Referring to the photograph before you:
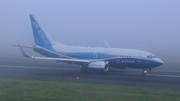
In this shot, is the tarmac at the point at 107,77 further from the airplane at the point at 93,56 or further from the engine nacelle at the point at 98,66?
the airplane at the point at 93,56

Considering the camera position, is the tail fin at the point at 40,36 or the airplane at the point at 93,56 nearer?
the airplane at the point at 93,56

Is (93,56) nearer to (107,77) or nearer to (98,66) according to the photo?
(98,66)

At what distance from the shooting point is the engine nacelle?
39.1m

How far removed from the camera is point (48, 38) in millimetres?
47000

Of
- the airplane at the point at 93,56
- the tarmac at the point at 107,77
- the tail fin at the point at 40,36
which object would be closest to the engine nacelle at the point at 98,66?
Answer: the airplane at the point at 93,56

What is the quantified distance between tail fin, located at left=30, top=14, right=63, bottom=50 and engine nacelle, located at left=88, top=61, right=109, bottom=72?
27.3 feet

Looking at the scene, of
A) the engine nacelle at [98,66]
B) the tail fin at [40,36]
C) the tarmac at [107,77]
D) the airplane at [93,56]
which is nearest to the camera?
the tarmac at [107,77]

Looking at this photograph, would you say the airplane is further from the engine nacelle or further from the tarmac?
the tarmac

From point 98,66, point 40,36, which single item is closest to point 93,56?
point 98,66

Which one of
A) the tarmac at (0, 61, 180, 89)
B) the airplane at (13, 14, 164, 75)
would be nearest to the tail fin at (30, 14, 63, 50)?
the airplane at (13, 14, 164, 75)

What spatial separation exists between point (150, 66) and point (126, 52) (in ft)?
10.4

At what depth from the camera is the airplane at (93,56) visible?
39.8m

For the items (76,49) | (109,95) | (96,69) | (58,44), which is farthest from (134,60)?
(109,95)

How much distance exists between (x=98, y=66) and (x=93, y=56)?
360cm
